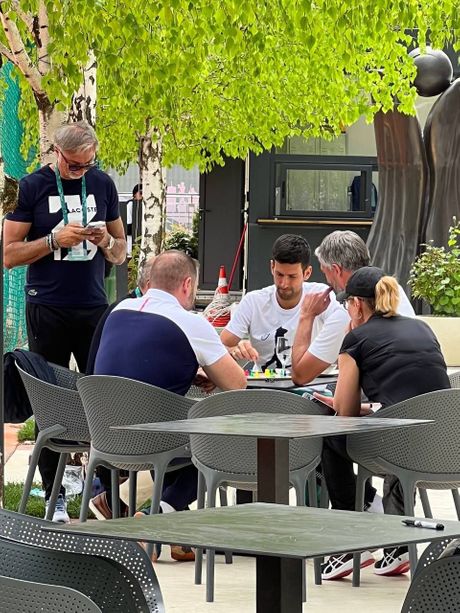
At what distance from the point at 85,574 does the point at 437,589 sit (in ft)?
2.75

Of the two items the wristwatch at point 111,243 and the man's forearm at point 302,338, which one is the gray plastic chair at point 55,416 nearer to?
the wristwatch at point 111,243

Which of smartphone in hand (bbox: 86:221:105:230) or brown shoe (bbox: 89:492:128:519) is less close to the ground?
smartphone in hand (bbox: 86:221:105:230)

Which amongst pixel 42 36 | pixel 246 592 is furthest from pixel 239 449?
pixel 42 36

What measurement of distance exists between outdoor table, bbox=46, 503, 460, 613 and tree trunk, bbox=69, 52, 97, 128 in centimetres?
595

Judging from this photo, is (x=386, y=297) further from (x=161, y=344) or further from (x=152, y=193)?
(x=152, y=193)

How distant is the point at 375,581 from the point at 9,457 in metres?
4.58

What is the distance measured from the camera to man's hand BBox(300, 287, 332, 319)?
24.6ft

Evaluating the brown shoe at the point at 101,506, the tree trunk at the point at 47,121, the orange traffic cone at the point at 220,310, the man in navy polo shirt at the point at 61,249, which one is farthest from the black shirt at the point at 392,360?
the orange traffic cone at the point at 220,310

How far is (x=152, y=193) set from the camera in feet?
59.1

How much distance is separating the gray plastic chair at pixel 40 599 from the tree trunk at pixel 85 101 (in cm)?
640

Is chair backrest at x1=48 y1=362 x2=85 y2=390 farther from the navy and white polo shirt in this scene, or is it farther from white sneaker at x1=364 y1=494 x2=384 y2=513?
white sneaker at x1=364 y1=494 x2=384 y2=513

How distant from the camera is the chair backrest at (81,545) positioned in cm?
349

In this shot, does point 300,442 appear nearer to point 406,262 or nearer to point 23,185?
point 23,185

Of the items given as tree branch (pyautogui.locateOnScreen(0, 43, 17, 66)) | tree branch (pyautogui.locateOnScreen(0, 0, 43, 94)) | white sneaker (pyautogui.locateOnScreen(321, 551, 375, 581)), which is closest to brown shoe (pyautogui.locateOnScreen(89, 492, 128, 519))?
white sneaker (pyautogui.locateOnScreen(321, 551, 375, 581))
